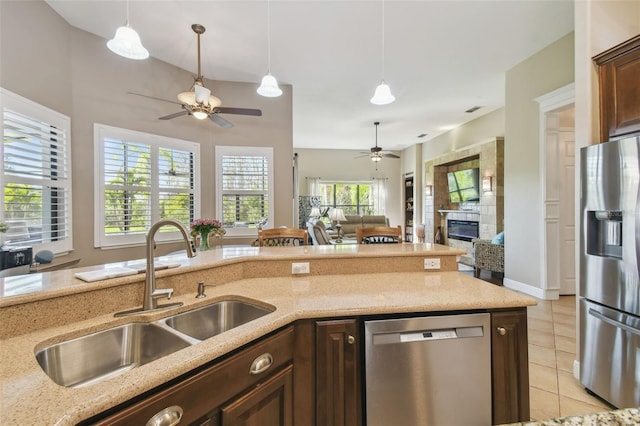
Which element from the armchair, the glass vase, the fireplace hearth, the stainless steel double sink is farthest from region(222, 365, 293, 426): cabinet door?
the fireplace hearth

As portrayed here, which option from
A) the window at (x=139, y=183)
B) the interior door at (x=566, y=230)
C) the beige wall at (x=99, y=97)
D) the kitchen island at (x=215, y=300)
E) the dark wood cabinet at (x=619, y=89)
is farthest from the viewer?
the interior door at (x=566, y=230)

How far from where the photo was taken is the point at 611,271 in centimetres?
178

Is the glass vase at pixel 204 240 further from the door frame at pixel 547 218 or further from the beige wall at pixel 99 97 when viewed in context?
the door frame at pixel 547 218

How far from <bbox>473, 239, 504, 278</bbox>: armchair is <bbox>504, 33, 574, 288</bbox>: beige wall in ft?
0.97

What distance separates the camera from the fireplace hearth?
6.66 metres

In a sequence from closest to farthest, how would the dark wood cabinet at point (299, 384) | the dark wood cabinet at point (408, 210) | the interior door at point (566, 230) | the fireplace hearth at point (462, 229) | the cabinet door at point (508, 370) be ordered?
the dark wood cabinet at point (299, 384), the cabinet door at point (508, 370), the interior door at point (566, 230), the fireplace hearth at point (462, 229), the dark wood cabinet at point (408, 210)

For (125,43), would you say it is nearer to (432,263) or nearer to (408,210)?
(432,263)

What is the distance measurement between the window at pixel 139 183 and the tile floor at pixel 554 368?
14.2 feet

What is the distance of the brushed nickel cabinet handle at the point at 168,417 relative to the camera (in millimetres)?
763

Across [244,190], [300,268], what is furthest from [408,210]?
[300,268]

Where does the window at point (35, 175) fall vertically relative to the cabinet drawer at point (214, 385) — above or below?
above

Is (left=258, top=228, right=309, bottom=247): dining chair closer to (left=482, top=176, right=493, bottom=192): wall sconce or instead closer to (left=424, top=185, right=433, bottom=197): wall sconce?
(left=482, top=176, right=493, bottom=192): wall sconce

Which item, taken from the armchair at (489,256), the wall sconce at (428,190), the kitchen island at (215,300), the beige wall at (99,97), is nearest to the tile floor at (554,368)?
the kitchen island at (215,300)

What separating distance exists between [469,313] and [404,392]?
466 mm
